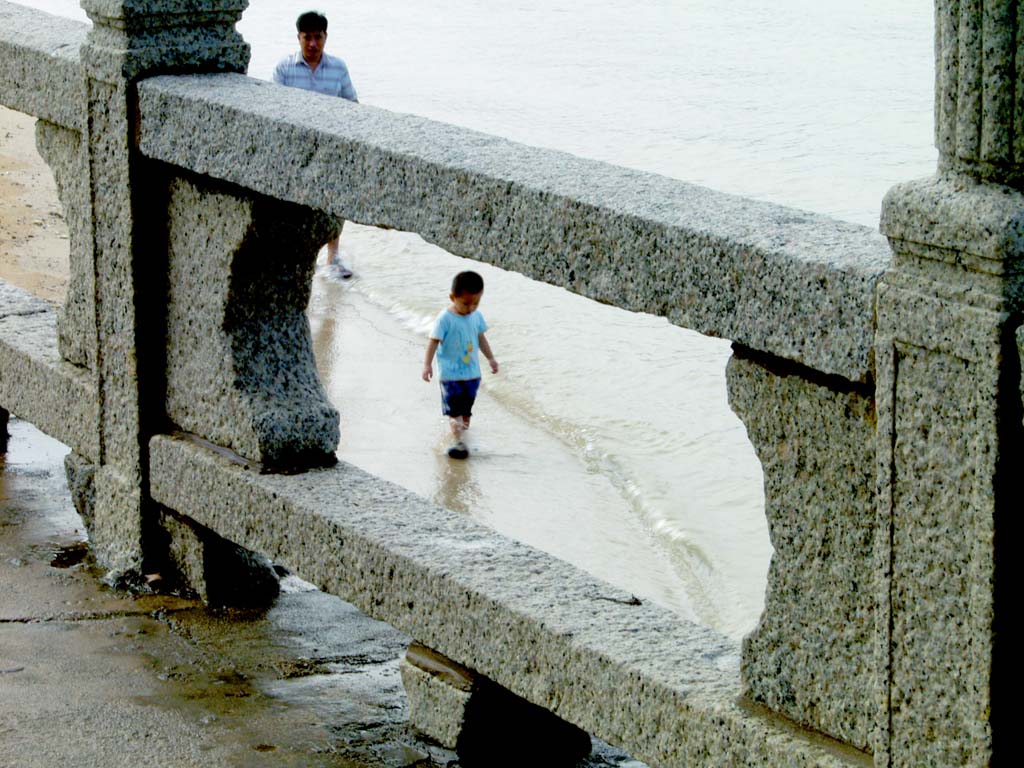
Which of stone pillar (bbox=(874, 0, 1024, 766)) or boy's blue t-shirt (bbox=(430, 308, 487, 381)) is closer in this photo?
stone pillar (bbox=(874, 0, 1024, 766))

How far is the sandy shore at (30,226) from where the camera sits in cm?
1008

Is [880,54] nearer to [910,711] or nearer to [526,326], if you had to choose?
[526,326]

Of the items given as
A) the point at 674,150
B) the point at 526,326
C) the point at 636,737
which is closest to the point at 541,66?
the point at 674,150

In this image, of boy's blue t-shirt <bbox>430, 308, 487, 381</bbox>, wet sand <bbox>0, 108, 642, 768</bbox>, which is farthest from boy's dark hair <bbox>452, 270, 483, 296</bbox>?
wet sand <bbox>0, 108, 642, 768</bbox>

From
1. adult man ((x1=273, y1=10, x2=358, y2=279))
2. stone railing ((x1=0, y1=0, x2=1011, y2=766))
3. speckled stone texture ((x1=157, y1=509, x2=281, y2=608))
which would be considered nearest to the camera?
stone railing ((x1=0, y1=0, x2=1011, y2=766))

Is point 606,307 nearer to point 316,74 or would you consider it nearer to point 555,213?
point 316,74

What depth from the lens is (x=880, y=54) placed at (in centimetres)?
2178

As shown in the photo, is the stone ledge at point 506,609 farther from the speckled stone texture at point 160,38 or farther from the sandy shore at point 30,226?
the sandy shore at point 30,226

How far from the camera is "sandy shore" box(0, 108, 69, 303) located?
10.1 m

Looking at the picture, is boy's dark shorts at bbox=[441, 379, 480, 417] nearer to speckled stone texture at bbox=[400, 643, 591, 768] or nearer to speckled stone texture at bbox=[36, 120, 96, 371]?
speckled stone texture at bbox=[36, 120, 96, 371]

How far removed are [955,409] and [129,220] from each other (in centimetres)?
253

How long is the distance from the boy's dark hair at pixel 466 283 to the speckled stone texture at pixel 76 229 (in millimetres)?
3172

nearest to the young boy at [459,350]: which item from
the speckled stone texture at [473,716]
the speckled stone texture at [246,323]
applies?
the speckled stone texture at [246,323]

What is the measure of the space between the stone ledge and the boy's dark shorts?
363 cm
